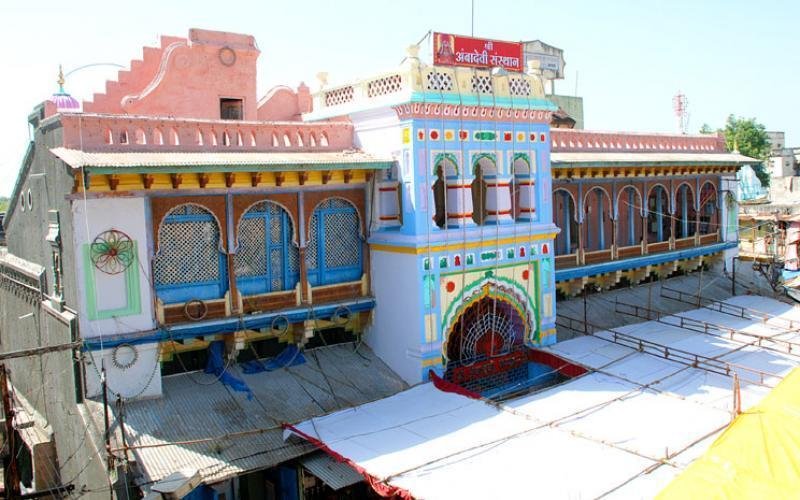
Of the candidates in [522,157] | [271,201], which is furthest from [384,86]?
[522,157]

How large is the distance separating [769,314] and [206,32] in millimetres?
14255

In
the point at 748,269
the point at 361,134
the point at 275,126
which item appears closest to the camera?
the point at 275,126

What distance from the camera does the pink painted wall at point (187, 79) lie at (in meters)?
16.1

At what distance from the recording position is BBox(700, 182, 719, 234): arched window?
20.3m

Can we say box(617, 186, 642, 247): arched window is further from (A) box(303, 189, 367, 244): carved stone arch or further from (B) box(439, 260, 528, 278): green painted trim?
(A) box(303, 189, 367, 244): carved stone arch

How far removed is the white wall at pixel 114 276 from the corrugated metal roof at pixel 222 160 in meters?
0.67

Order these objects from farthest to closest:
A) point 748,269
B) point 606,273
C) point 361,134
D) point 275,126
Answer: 1. point 748,269
2. point 606,273
3. point 361,134
4. point 275,126

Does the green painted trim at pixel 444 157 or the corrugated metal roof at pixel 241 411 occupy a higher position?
the green painted trim at pixel 444 157

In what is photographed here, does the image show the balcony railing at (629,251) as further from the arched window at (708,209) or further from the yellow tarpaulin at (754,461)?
the yellow tarpaulin at (754,461)

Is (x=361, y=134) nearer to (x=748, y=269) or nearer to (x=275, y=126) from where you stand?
(x=275, y=126)

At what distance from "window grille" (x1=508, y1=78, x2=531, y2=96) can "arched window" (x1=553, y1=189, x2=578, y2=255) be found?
11.9 ft

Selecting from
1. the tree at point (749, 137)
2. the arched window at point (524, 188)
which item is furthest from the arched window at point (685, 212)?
the tree at point (749, 137)

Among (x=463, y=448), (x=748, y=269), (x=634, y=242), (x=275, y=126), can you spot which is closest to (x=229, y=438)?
(x=463, y=448)

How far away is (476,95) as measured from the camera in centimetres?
1327
